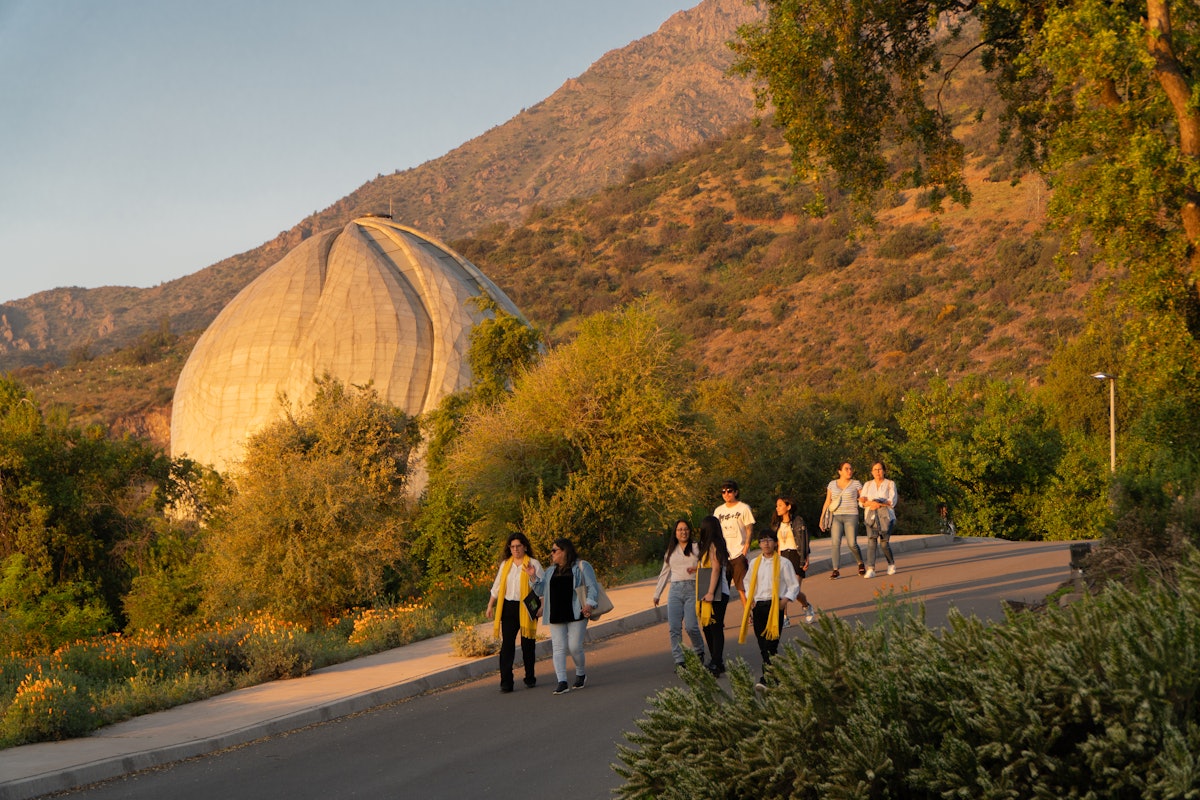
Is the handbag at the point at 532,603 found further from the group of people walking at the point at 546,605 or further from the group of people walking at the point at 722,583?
the group of people walking at the point at 722,583

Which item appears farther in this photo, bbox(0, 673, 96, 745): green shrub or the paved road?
bbox(0, 673, 96, 745): green shrub

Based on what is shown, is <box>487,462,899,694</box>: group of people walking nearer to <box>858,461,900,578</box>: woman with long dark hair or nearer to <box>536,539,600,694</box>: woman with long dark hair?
<box>536,539,600,694</box>: woman with long dark hair

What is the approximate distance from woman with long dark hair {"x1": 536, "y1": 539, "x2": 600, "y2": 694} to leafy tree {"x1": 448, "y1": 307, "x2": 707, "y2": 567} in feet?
29.9

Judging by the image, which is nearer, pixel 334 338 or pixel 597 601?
pixel 597 601

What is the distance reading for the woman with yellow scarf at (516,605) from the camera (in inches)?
414

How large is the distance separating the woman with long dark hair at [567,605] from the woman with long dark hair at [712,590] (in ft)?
3.25

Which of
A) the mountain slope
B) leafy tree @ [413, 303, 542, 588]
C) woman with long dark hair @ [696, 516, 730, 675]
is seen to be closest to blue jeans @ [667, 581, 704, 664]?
woman with long dark hair @ [696, 516, 730, 675]

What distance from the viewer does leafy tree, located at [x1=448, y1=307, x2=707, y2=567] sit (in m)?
20.4

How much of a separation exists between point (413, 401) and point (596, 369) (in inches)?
392

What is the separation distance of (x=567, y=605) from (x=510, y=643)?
66 centimetres

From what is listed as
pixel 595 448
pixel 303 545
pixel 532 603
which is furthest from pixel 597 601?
pixel 595 448

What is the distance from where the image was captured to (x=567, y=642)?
34.0 feet

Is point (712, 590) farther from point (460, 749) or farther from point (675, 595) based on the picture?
point (460, 749)

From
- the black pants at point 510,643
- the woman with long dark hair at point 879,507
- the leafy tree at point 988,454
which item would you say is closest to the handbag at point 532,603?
the black pants at point 510,643
